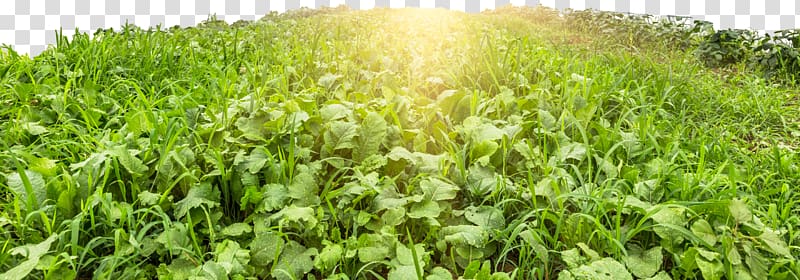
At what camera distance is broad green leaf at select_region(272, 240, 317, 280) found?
1903 millimetres

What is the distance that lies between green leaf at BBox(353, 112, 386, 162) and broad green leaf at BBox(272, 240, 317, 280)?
1.89 feet

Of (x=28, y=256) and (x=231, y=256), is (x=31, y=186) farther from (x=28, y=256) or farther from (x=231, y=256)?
(x=231, y=256)

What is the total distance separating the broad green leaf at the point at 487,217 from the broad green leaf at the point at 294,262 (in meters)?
0.57

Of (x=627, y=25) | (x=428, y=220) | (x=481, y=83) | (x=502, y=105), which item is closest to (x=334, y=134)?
(x=428, y=220)

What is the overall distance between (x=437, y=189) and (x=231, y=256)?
0.77m

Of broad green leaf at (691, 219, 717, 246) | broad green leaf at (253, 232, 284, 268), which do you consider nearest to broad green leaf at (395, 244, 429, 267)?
broad green leaf at (253, 232, 284, 268)

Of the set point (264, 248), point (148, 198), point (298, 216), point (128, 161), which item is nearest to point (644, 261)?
point (298, 216)

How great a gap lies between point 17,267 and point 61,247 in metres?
0.17

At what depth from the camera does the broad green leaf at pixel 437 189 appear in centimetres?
218

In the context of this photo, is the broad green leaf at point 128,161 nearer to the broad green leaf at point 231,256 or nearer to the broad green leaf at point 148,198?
the broad green leaf at point 148,198

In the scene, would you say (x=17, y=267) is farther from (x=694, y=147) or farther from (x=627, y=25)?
(x=627, y=25)

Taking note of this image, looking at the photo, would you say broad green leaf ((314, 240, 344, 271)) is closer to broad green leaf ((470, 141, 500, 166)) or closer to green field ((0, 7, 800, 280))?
green field ((0, 7, 800, 280))

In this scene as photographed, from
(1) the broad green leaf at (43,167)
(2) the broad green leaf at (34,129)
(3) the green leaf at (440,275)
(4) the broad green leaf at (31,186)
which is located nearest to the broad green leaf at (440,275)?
(3) the green leaf at (440,275)

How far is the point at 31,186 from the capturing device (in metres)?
2.12
